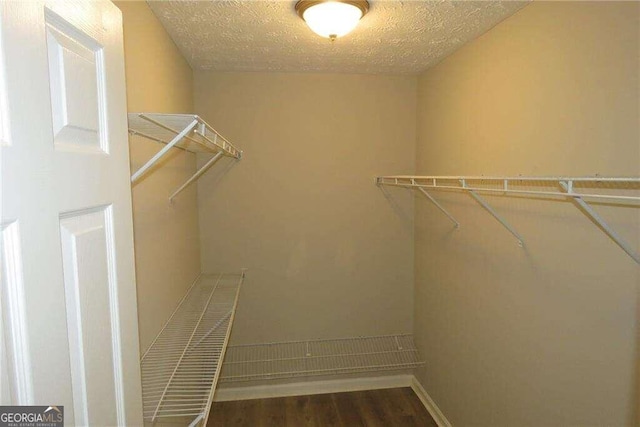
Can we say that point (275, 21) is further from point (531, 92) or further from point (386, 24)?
point (531, 92)

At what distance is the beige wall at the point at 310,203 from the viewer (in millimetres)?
2404

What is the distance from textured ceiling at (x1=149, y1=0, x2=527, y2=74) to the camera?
1.48 metres

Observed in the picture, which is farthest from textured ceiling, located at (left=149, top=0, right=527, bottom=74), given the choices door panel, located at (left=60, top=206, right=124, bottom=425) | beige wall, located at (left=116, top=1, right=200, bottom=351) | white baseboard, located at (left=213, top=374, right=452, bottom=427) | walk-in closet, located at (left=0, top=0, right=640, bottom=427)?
white baseboard, located at (left=213, top=374, right=452, bottom=427)

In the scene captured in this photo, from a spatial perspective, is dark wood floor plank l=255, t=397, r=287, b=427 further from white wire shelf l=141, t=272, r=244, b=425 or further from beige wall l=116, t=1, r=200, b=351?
beige wall l=116, t=1, r=200, b=351

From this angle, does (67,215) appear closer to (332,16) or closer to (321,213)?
(332,16)

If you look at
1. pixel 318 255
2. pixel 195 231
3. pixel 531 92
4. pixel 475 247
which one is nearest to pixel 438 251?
pixel 475 247

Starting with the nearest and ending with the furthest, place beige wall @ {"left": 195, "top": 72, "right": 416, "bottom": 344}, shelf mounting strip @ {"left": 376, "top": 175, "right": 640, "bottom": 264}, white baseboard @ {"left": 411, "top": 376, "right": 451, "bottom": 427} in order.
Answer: shelf mounting strip @ {"left": 376, "top": 175, "right": 640, "bottom": 264} < white baseboard @ {"left": 411, "top": 376, "right": 451, "bottom": 427} < beige wall @ {"left": 195, "top": 72, "right": 416, "bottom": 344}

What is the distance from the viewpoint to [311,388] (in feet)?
8.48

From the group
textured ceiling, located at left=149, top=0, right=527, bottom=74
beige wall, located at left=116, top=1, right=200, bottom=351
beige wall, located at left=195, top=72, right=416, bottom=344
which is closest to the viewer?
beige wall, located at left=116, top=1, right=200, bottom=351

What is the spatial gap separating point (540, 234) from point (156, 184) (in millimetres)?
1661

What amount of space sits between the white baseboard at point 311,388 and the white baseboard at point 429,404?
0.21 ft

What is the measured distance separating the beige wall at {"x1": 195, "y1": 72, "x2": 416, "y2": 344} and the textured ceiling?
0.60 ft

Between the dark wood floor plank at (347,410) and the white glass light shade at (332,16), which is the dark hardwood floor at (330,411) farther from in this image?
the white glass light shade at (332,16)

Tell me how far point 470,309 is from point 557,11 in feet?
4.81
